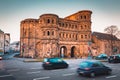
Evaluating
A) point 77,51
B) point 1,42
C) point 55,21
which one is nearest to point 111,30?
point 77,51

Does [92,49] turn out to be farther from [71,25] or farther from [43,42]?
[43,42]

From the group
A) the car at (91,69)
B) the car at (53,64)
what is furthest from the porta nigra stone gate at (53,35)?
the car at (91,69)

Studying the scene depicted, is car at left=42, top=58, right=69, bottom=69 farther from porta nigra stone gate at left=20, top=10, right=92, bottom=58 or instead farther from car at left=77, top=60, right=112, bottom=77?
porta nigra stone gate at left=20, top=10, right=92, bottom=58

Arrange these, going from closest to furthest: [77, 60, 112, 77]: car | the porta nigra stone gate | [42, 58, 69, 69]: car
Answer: [77, 60, 112, 77]: car, [42, 58, 69, 69]: car, the porta nigra stone gate

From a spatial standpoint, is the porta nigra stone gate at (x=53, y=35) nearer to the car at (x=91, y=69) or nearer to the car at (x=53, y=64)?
the car at (x=53, y=64)

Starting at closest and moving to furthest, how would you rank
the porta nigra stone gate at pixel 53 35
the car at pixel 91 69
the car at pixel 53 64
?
the car at pixel 91 69, the car at pixel 53 64, the porta nigra stone gate at pixel 53 35

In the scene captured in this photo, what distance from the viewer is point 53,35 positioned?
51750mm

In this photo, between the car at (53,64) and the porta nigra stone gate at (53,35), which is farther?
the porta nigra stone gate at (53,35)

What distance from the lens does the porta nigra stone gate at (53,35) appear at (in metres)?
51.6

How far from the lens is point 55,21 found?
52.0m

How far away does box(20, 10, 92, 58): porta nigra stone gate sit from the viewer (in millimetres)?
51562

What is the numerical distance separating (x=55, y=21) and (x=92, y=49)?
22.0 m

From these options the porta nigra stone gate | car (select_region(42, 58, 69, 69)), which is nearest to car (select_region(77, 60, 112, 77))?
car (select_region(42, 58, 69, 69))

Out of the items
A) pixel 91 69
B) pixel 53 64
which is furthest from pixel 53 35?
pixel 91 69
